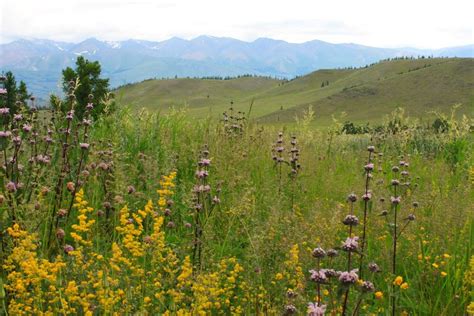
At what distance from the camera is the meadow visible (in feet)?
9.19

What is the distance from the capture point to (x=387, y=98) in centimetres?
8544

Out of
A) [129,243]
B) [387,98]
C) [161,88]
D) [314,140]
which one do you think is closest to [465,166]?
[314,140]

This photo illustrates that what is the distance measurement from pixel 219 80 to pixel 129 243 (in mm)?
160695

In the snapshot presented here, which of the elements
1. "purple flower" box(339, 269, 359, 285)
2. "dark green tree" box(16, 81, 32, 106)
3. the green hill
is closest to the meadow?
"purple flower" box(339, 269, 359, 285)

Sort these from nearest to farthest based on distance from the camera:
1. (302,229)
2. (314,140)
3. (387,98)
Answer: (302,229)
(314,140)
(387,98)

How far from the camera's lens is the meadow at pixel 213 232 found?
2.80 metres

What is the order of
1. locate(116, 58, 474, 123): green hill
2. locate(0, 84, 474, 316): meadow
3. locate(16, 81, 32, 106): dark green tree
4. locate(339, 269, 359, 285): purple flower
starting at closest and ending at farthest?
locate(339, 269, 359, 285): purple flower, locate(0, 84, 474, 316): meadow, locate(16, 81, 32, 106): dark green tree, locate(116, 58, 474, 123): green hill

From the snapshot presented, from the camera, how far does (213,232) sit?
13.6 ft

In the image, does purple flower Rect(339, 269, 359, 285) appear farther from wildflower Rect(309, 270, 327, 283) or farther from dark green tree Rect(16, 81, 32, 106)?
dark green tree Rect(16, 81, 32, 106)

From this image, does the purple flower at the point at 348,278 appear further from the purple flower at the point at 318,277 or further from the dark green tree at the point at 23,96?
the dark green tree at the point at 23,96

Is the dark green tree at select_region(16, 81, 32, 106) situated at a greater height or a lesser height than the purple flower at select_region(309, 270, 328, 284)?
greater

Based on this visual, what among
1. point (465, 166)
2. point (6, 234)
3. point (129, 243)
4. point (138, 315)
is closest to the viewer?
point (138, 315)

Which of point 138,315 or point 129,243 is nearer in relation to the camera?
point 138,315

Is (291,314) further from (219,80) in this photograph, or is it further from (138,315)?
(219,80)
